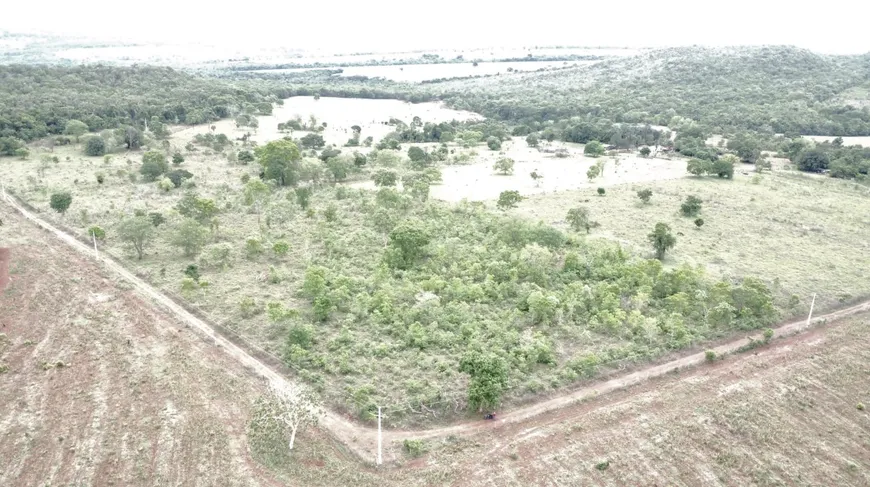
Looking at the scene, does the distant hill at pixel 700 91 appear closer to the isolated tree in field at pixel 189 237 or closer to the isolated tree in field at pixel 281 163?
the isolated tree in field at pixel 281 163

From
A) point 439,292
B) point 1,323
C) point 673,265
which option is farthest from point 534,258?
point 1,323

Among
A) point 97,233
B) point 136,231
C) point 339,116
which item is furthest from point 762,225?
point 339,116

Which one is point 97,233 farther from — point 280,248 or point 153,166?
point 153,166

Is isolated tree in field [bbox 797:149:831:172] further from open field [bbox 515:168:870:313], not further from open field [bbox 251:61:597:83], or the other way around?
open field [bbox 251:61:597:83]

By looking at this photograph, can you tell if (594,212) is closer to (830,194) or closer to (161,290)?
(830,194)

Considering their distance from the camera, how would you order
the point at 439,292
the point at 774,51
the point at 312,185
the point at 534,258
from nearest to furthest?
the point at 439,292 < the point at 534,258 < the point at 312,185 < the point at 774,51

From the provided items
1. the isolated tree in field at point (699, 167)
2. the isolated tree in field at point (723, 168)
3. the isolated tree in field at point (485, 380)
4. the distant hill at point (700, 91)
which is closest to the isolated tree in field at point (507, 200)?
the isolated tree in field at point (699, 167)
